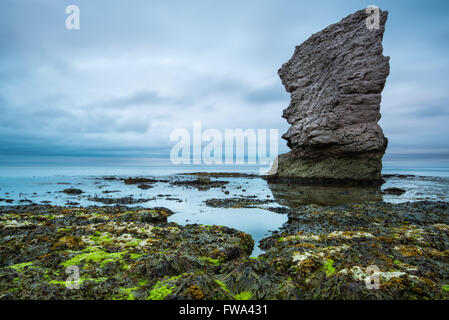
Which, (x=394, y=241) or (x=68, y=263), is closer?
(x=68, y=263)

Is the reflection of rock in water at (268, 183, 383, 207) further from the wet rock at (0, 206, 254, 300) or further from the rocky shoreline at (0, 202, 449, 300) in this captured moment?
the wet rock at (0, 206, 254, 300)

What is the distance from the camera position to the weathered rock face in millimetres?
32969

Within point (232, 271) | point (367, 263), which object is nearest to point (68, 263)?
point (232, 271)

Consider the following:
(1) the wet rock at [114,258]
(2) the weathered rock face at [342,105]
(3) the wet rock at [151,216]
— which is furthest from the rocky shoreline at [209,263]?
(2) the weathered rock face at [342,105]

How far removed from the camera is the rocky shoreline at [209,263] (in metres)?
4.59

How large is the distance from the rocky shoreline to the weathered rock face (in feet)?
86.7

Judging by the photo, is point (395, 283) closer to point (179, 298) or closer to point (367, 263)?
point (367, 263)

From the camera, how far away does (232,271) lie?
18.1 feet

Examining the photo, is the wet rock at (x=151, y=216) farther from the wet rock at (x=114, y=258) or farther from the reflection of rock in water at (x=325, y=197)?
the reflection of rock in water at (x=325, y=197)

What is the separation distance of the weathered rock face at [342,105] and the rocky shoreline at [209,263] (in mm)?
26437

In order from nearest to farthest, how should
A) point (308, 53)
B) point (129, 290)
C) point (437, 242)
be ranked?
point (129, 290) < point (437, 242) < point (308, 53)

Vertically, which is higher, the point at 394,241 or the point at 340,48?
the point at 340,48
